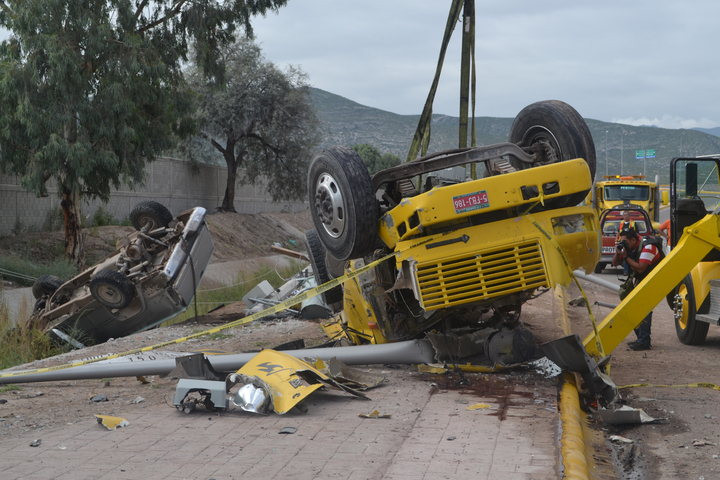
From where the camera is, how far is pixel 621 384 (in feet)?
21.2

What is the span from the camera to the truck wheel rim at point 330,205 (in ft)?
18.6

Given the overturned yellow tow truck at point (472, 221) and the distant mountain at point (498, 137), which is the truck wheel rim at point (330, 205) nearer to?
the overturned yellow tow truck at point (472, 221)

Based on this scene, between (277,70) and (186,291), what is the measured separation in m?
26.2

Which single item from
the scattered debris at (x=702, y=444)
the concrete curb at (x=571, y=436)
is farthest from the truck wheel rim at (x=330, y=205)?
the scattered debris at (x=702, y=444)

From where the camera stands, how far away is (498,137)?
15400 cm

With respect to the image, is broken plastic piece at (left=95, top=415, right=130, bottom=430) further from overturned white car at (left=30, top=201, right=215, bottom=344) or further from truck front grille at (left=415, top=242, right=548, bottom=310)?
overturned white car at (left=30, top=201, right=215, bottom=344)

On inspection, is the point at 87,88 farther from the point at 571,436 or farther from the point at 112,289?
the point at 571,436

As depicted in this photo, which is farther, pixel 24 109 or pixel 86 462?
pixel 24 109

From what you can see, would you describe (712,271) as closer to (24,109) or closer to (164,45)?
(24,109)

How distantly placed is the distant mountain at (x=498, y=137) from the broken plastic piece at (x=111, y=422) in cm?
10349

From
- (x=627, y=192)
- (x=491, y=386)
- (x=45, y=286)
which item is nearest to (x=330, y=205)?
(x=491, y=386)

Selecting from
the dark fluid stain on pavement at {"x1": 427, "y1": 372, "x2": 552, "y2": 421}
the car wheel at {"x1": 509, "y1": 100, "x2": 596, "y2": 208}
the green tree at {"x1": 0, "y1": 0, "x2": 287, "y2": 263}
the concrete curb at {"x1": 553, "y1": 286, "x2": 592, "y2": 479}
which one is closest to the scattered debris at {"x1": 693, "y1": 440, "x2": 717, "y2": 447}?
the concrete curb at {"x1": 553, "y1": 286, "x2": 592, "y2": 479}

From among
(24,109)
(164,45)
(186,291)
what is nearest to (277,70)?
(164,45)

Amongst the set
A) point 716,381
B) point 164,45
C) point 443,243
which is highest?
point 164,45
